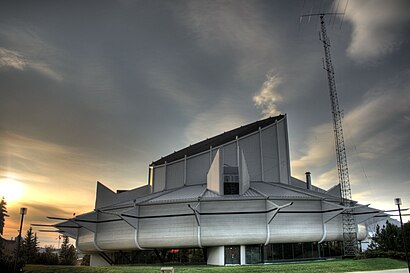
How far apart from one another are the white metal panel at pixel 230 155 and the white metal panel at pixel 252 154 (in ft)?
3.75

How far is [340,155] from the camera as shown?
46.5 meters

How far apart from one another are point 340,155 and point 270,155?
952 cm

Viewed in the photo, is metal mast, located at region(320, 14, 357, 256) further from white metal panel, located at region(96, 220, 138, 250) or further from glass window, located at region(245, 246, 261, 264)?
white metal panel, located at region(96, 220, 138, 250)

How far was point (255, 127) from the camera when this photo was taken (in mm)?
48062

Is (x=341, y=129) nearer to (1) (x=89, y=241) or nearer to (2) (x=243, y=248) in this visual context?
(2) (x=243, y=248)

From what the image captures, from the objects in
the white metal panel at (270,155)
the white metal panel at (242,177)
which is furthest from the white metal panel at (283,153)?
the white metal panel at (242,177)

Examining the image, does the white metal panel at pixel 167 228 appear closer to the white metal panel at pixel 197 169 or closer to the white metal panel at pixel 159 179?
the white metal panel at pixel 197 169

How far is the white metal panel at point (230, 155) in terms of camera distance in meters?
43.5

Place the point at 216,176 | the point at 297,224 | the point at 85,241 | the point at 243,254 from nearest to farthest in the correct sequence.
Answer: the point at 243,254 < the point at 297,224 < the point at 216,176 < the point at 85,241

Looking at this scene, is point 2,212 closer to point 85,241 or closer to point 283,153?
point 85,241

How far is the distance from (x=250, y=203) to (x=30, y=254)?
45.2m

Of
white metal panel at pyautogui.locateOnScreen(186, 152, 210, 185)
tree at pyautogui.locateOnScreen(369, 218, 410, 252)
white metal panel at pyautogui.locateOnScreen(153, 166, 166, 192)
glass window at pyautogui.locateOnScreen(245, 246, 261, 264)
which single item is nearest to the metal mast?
tree at pyautogui.locateOnScreen(369, 218, 410, 252)

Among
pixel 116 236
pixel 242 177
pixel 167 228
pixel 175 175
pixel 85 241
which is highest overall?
pixel 175 175

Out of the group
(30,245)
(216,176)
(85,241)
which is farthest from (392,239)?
(30,245)
